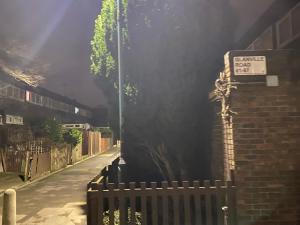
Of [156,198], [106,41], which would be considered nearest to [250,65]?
[156,198]

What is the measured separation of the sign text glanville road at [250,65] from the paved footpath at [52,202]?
4.35 meters

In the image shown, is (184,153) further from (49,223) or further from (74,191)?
(74,191)

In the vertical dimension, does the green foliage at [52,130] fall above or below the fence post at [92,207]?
above

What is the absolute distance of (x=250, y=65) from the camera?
560cm

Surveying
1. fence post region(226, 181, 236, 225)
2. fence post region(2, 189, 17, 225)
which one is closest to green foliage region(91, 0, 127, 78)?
fence post region(2, 189, 17, 225)

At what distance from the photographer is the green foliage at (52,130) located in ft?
66.6

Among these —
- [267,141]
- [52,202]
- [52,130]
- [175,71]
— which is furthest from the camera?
[52,130]

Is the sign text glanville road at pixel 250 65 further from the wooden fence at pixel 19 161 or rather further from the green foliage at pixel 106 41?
the wooden fence at pixel 19 161

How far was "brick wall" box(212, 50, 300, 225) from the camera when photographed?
5473 millimetres

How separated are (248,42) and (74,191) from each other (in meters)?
6.95

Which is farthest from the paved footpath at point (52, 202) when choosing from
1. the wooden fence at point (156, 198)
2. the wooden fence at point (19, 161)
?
the wooden fence at point (156, 198)

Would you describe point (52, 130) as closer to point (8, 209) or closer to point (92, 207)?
point (8, 209)

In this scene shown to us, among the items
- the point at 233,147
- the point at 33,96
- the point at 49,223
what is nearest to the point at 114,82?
the point at 49,223

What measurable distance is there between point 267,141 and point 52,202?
6445 millimetres
